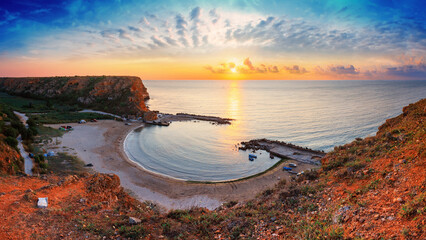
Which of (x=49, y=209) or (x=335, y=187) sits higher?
(x=335, y=187)

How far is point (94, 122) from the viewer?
57312 mm

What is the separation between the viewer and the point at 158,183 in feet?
89.7

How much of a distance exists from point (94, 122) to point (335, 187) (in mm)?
62255

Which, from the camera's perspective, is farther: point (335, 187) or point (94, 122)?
point (94, 122)

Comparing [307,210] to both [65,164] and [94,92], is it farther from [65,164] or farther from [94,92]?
[94,92]

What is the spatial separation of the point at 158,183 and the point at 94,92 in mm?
73901

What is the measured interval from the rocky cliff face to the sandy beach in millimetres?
32054

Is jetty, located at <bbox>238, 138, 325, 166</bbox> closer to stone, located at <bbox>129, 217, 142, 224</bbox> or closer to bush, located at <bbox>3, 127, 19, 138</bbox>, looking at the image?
stone, located at <bbox>129, 217, 142, 224</bbox>

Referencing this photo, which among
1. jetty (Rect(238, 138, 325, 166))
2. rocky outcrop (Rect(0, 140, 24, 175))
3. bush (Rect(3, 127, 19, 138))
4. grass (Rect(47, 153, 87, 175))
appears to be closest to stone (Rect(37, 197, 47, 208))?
rocky outcrop (Rect(0, 140, 24, 175))

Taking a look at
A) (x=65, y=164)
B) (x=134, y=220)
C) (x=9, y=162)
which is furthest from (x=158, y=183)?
(x=134, y=220)

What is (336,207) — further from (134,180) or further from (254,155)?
(254,155)

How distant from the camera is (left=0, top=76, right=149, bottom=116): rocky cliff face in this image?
2923 inches

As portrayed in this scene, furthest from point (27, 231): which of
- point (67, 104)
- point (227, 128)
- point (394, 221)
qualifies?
point (67, 104)

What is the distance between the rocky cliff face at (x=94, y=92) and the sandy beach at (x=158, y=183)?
105 ft
